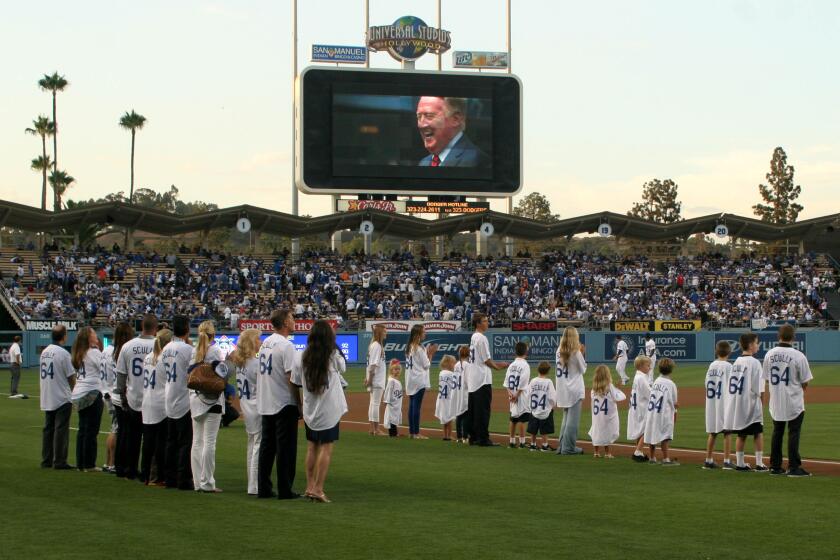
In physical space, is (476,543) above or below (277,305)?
below

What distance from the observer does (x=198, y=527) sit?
1056 cm

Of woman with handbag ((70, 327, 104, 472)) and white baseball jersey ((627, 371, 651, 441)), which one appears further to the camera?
white baseball jersey ((627, 371, 651, 441))

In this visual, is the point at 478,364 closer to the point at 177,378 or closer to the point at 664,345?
the point at 177,378

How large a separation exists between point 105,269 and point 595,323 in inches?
952

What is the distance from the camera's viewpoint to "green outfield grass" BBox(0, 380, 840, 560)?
31.5 feet

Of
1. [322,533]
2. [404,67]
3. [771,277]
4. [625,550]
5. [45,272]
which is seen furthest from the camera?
[771,277]

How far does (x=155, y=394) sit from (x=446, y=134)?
45446 millimetres

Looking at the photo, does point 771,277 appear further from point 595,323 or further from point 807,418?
point 807,418

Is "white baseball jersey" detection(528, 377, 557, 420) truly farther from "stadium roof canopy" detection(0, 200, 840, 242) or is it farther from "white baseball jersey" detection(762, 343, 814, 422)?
"stadium roof canopy" detection(0, 200, 840, 242)

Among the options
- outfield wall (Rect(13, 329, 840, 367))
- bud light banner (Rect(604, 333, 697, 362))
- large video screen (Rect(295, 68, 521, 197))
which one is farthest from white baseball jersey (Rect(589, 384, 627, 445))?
large video screen (Rect(295, 68, 521, 197))

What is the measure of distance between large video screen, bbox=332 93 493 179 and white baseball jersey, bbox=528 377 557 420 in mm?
38678

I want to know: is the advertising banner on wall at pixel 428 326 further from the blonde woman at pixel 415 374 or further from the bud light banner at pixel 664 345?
the blonde woman at pixel 415 374

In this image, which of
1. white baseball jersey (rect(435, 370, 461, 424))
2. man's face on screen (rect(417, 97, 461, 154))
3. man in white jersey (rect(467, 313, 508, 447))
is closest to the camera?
man in white jersey (rect(467, 313, 508, 447))

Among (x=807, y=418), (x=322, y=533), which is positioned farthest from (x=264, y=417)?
(x=807, y=418)
